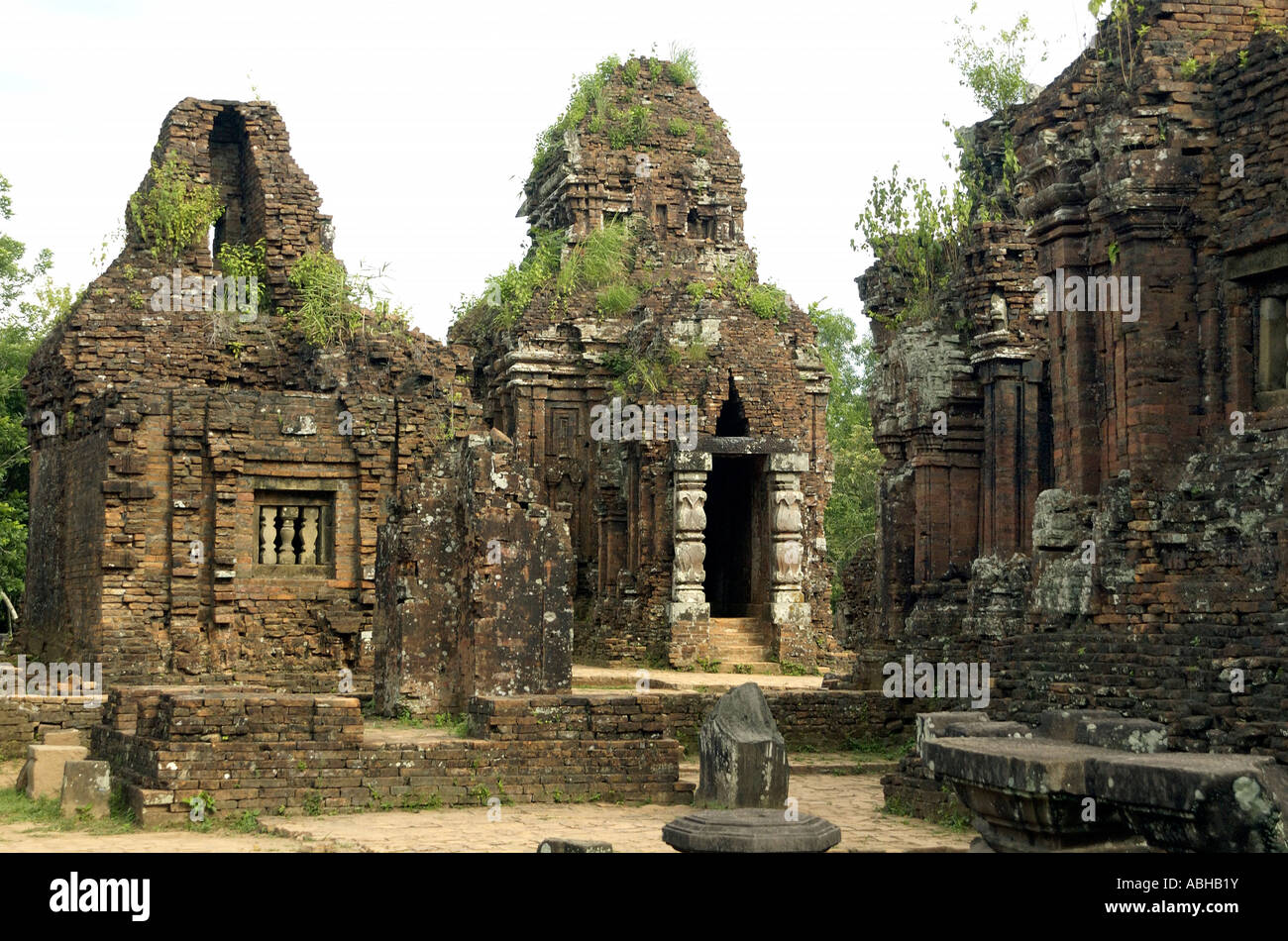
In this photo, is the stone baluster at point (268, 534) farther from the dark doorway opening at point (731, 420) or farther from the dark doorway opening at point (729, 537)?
the dark doorway opening at point (729, 537)

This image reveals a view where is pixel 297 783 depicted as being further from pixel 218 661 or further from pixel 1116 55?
pixel 1116 55

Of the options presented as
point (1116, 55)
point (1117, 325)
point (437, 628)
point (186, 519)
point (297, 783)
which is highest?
point (1116, 55)

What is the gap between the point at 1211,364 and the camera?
13.5 meters

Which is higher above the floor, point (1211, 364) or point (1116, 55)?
point (1116, 55)

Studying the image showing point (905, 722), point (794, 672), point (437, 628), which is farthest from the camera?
point (794, 672)

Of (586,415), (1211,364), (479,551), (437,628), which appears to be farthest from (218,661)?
(1211,364)

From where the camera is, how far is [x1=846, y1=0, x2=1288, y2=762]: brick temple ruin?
11750 mm

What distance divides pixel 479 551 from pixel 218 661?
5.69 metres

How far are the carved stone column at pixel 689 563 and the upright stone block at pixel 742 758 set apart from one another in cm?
1153

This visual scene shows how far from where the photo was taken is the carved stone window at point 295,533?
2050 centimetres

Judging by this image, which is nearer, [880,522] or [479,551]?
[479,551]

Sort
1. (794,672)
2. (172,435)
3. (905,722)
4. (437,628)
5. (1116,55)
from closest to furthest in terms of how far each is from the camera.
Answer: (1116,55) → (437,628) → (905,722) → (172,435) → (794,672)

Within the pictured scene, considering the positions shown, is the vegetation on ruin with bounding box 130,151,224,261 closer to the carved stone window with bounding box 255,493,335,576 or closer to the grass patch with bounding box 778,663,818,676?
the carved stone window with bounding box 255,493,335,576

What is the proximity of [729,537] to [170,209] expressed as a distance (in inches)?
458
